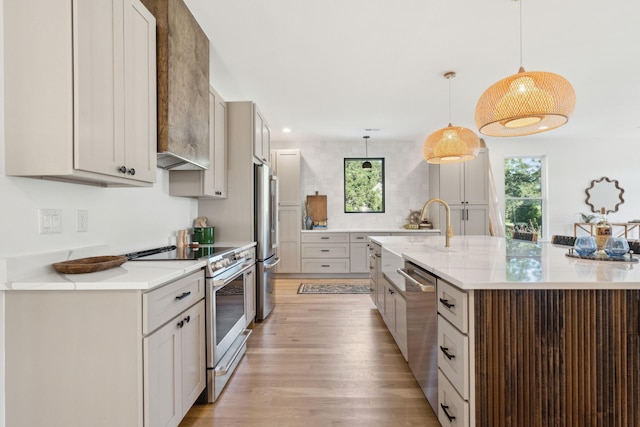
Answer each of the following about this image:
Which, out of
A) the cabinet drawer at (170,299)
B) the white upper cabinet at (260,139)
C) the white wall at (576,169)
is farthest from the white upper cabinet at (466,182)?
the cabinet drawer at (170,299)

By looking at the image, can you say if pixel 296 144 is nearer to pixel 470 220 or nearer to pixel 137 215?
pixel 470 220

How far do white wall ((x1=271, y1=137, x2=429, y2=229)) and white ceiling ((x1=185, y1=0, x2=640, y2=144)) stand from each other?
1594 millimetres

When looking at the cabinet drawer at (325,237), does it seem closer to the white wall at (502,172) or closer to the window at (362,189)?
the white wall at (502,172)

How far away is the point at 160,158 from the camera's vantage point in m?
2.21

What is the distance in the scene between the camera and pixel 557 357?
129 cm

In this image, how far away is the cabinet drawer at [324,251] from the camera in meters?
5.55

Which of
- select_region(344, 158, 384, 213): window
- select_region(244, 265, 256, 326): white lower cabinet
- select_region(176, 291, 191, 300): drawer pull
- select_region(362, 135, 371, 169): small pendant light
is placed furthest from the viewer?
select_region(344, 158, 384, 213): window

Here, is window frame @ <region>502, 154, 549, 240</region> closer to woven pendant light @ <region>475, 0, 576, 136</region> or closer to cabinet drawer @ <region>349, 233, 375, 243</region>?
cabinet drawer @ <region>349, 233, 375, 243</region>

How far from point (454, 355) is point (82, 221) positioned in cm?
204

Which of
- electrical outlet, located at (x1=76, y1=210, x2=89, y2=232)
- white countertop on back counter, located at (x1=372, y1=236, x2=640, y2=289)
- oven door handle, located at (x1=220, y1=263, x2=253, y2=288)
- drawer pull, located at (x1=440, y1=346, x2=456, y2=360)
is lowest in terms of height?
drawer pull, located at (x1=440, y1=346, x2=456, y2=360)

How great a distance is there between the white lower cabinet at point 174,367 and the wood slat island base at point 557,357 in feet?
4.49

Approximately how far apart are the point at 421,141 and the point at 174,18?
16.6 feet

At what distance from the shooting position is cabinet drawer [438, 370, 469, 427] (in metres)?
1.31

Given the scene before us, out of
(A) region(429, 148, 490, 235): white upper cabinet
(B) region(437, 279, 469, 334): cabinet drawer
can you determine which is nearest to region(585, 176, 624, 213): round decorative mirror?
(A) region(429, 148, 490, 235): white upper cabinet
